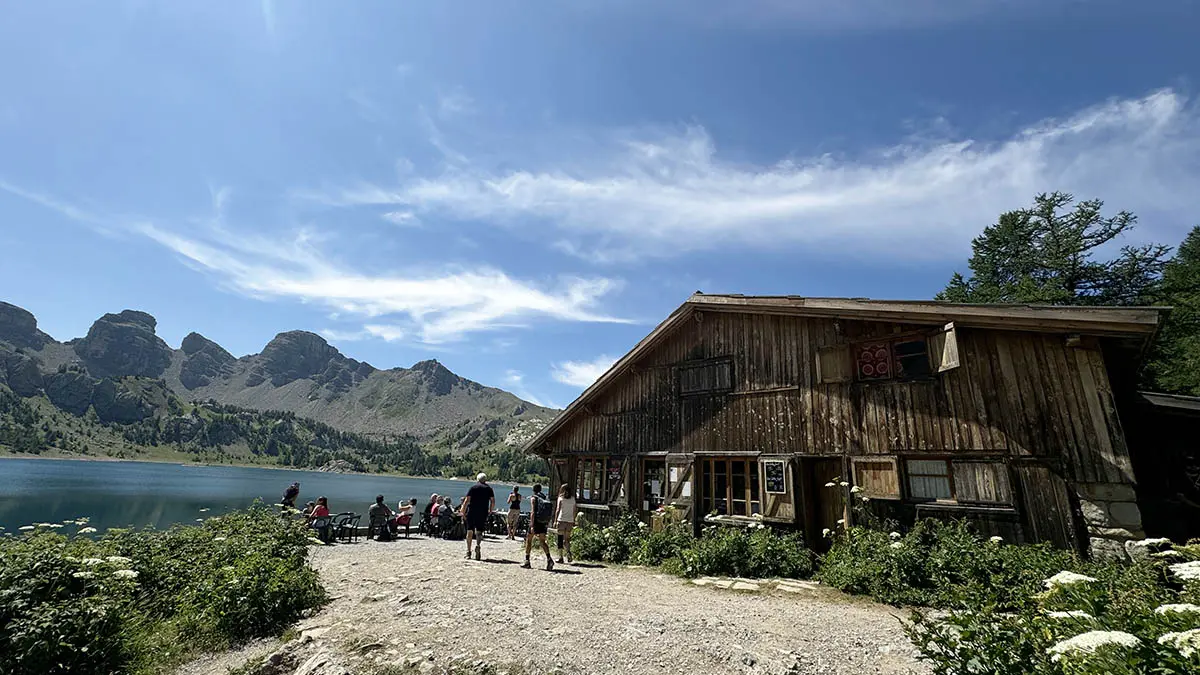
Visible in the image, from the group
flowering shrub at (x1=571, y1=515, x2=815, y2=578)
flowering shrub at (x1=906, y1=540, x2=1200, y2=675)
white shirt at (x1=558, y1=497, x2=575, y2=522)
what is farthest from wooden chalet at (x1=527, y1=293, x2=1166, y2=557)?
flowering shrub at (x1=906, y1=540, x2=1200, y2=675)

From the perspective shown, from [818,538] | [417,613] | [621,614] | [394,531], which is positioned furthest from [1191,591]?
[394,531]

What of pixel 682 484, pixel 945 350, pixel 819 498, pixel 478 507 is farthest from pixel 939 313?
pixel 478 507

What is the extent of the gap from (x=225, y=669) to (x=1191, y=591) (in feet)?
34.9

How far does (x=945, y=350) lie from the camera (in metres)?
11.0

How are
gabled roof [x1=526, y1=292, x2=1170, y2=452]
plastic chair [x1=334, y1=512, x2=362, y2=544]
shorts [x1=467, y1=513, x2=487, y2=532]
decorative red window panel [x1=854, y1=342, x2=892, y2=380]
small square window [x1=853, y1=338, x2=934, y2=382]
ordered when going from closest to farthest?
gabled roof [x1=526, y1=292, x2=1170, y2=452]
small square window [x1=853, y1=338, x2=934, y2=382]
decorative red window panel [x1=854, y1=342, x2=892, y2=380]
shorts [x1=467, y1=513, x2=487, y2=532]
plastic chair [x1=334, y1=512, x2=362, y2=544]

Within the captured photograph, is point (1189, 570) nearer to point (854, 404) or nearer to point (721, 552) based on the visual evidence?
point (721, 552)

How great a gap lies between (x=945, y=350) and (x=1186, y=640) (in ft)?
29.7

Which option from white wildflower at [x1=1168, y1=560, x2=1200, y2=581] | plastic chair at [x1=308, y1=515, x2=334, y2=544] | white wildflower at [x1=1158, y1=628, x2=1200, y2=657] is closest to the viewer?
white wildflower at [x1=1158, y1=628, x2=1200, y2=657]

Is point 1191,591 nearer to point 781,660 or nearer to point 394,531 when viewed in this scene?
point 781,660

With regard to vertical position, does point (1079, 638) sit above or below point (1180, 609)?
below

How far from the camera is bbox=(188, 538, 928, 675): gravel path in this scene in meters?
5.95

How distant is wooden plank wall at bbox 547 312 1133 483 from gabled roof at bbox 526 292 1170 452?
0.42 meters

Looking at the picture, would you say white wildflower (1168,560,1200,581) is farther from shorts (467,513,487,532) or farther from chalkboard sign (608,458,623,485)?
chalkboard sign (608,458,623,485)

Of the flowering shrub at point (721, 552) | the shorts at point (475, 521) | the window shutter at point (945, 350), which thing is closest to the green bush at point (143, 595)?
the shorts at point (475, 521)
